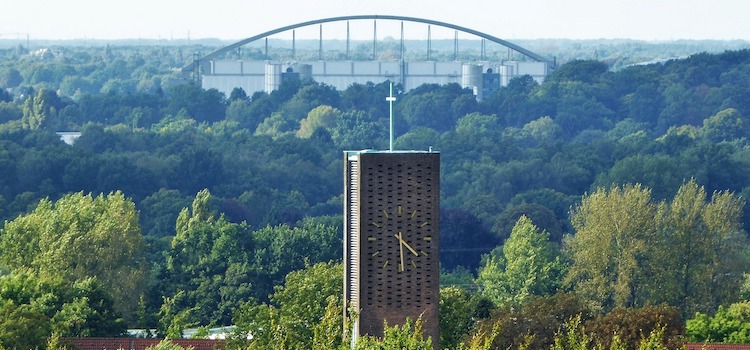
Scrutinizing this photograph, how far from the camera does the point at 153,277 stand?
84.8 metres

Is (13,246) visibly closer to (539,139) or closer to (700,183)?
(700,183)

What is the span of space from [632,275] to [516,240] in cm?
747

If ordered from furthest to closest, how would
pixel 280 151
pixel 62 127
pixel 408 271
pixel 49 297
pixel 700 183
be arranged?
1. pixel 62 127
2. pixel 280 151
3. pixel 700 183
4. pixel 49 297
5. pixel 408 271

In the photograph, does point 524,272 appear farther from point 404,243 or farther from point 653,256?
point 404,243

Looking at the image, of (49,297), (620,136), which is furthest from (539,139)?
(49,297)

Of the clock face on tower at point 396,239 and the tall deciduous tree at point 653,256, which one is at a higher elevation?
the clock face on tower at point 396,239

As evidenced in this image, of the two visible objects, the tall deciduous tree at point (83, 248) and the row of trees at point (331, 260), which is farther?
the row of trees at point (331, 260)

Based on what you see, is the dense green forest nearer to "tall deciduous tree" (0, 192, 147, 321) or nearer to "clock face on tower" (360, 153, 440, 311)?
"tall deciduous tree" (0, 192, 147, 321)

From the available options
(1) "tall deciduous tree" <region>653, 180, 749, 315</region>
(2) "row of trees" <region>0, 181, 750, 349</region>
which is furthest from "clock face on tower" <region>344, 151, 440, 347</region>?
(1) "tall deciduous tree" <region>653, 180, 749, 315</region>

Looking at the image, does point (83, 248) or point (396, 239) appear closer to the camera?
point (396, 239)

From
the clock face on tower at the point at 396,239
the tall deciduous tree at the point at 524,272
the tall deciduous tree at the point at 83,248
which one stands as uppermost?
the clock face on tower at the point at 396,239

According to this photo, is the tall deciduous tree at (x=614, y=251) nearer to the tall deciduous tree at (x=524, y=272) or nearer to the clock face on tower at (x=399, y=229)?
the tall deciduous tree at (x=524, y=272)

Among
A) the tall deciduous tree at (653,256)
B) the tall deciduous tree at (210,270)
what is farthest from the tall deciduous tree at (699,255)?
the tall deciduous tree at (210,270)

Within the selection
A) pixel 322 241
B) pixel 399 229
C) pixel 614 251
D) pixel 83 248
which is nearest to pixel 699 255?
pixel 614 251
